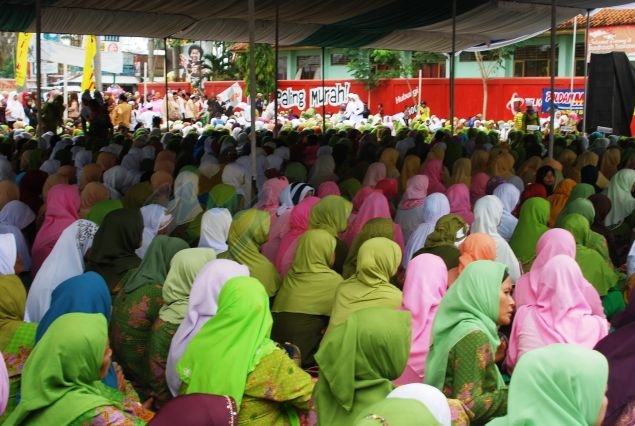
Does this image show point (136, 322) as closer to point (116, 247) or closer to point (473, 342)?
point (116, 247)

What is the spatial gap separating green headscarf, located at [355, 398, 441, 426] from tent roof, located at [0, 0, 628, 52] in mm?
8522

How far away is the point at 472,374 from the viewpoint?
2930 mm

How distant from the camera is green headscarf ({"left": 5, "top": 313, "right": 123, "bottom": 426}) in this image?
7.98ft

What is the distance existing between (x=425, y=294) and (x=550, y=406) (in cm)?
155

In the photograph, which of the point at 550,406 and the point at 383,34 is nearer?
the point at 550,406

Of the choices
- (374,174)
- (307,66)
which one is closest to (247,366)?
(374,174)

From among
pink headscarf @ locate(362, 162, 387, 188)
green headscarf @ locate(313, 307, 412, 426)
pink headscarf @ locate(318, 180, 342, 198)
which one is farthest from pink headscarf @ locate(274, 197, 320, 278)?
green headscarf @ locate(313, 307, 412, 426)

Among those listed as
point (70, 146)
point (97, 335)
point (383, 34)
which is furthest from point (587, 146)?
point (97, 335)

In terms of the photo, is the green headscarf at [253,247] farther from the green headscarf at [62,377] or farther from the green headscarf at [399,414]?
the green headscarf at [399,414]

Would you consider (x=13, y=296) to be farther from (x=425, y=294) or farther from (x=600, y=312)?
(x=600, y=312)

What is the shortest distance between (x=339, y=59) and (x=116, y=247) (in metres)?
25.7

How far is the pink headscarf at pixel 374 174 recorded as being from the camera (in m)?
7.67

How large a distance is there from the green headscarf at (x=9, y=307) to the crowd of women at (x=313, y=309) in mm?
11

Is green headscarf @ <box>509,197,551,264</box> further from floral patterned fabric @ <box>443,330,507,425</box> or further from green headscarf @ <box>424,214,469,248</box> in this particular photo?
floral patterned fabric @ <box>443,330,507,425</box>
